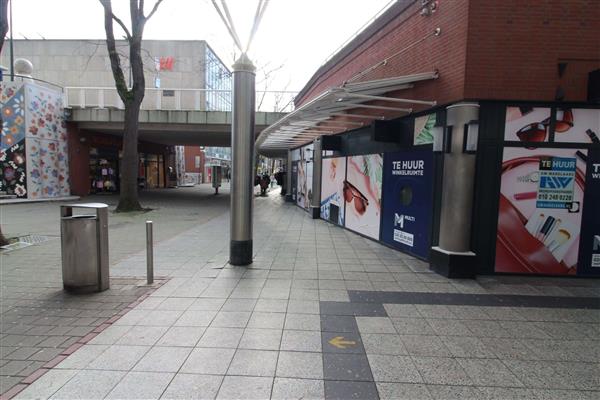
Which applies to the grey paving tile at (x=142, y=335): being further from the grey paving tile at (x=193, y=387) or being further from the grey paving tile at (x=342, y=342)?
the grey paving tile at (x=342, y=342)

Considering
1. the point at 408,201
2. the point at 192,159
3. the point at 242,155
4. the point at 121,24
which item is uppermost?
the point at 121,24

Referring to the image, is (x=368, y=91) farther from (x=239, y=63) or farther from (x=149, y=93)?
(x=149, y=93)

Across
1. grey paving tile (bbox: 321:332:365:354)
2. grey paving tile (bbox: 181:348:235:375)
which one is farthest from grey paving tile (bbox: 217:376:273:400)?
grey paving tile (bbox: 321:332:365:354)

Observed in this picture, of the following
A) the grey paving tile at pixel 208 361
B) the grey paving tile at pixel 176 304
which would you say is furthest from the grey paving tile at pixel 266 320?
the grey paving tile at pixel 176 304

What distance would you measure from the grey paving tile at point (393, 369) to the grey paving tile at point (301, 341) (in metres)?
0.54

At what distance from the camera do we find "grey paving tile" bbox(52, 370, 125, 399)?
2602mm

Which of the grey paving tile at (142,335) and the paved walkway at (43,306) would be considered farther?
the grey paving tile at (142,335)

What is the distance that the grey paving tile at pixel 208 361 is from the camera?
2.95 meters

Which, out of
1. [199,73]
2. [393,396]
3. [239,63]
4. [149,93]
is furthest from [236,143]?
[199,73]

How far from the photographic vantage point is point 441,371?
2.99m

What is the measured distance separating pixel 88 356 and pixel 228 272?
2.74 meters

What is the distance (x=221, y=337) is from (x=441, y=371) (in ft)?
6.87

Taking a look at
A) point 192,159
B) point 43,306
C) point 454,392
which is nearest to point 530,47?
point 454,392

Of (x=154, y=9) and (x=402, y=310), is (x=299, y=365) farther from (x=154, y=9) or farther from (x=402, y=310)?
(x=154, y=9)
